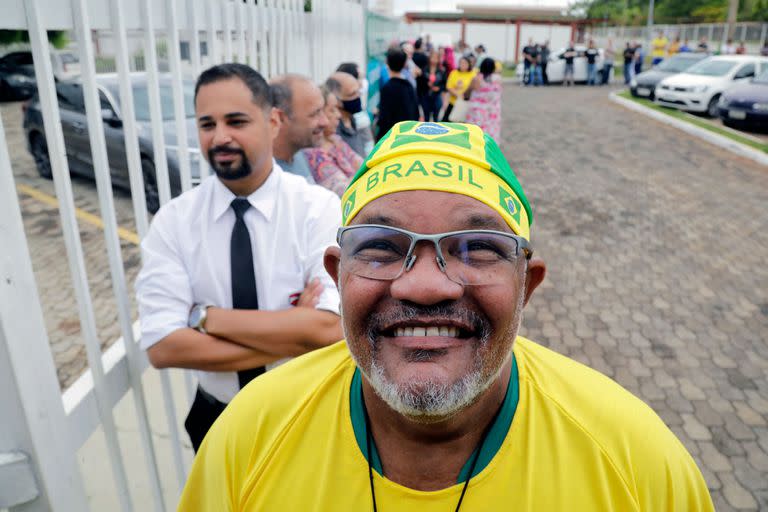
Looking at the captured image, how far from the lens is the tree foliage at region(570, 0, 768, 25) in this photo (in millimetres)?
47812

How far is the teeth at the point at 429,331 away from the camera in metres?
1.34

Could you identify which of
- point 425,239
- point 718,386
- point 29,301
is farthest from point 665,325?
point 29,301

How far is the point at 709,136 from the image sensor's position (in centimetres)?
1323

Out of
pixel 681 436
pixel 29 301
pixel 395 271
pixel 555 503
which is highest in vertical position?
pixel 395 271

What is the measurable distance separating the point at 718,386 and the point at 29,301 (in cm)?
439

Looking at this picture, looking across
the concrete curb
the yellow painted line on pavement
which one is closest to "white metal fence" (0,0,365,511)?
the yellow painted line on pavement

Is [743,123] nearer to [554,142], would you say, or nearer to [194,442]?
[554,142]

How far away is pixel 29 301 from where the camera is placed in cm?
172

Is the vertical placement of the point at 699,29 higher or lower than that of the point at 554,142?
higher

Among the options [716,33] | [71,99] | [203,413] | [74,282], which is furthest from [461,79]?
[716,33]

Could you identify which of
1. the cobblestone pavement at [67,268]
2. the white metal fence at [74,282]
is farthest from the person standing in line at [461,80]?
the white metal fence at [74,282]

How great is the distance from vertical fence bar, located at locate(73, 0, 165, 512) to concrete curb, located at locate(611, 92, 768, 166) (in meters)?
11.9

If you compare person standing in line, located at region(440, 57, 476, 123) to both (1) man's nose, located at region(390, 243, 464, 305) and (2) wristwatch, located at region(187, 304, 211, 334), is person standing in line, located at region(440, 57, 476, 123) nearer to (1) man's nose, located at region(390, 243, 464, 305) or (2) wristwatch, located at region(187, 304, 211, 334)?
(2) wristwatch, located at region(187, 304, 211, 334)

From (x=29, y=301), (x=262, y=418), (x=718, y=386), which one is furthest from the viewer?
(x=718, y=386)
